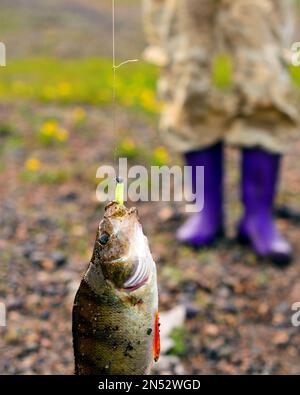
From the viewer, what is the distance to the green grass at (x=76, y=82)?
731 cm

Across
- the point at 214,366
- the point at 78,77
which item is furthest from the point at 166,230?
the point at 78,77

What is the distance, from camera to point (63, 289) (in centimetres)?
378

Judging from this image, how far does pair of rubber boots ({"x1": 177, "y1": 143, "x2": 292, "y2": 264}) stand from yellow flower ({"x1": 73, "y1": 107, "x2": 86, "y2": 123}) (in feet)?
7.37

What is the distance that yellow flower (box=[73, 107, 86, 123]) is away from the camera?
6.48 meters

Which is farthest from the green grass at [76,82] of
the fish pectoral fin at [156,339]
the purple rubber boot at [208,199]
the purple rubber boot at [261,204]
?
the fish pectoral fin at [156,339]

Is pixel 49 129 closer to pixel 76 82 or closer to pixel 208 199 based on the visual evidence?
pixel 208 199

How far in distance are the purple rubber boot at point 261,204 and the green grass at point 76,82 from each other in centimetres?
295

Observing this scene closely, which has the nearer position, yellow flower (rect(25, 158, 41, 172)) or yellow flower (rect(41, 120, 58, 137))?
yellow flower (rect(25, 158, 41, 172))

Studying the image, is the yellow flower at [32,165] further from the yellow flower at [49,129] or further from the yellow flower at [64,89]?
the yellow flower at [64,89]

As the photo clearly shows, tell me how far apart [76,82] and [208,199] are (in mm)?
4076

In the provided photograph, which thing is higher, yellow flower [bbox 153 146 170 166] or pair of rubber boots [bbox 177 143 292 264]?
yellow flower [bbox 153 146 170 166]

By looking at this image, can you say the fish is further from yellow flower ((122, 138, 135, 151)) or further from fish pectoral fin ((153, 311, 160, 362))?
yellow flower ((122, 138, 135, 151))

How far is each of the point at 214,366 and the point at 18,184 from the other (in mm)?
2288

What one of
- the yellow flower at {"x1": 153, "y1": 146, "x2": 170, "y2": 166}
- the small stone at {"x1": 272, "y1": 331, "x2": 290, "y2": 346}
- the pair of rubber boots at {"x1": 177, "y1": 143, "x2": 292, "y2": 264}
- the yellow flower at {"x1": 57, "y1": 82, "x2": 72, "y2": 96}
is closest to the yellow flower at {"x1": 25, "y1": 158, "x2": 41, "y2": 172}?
the yellow flower at {"x1": 153, "y1": 146, "x2": 170, "y2": 166}
